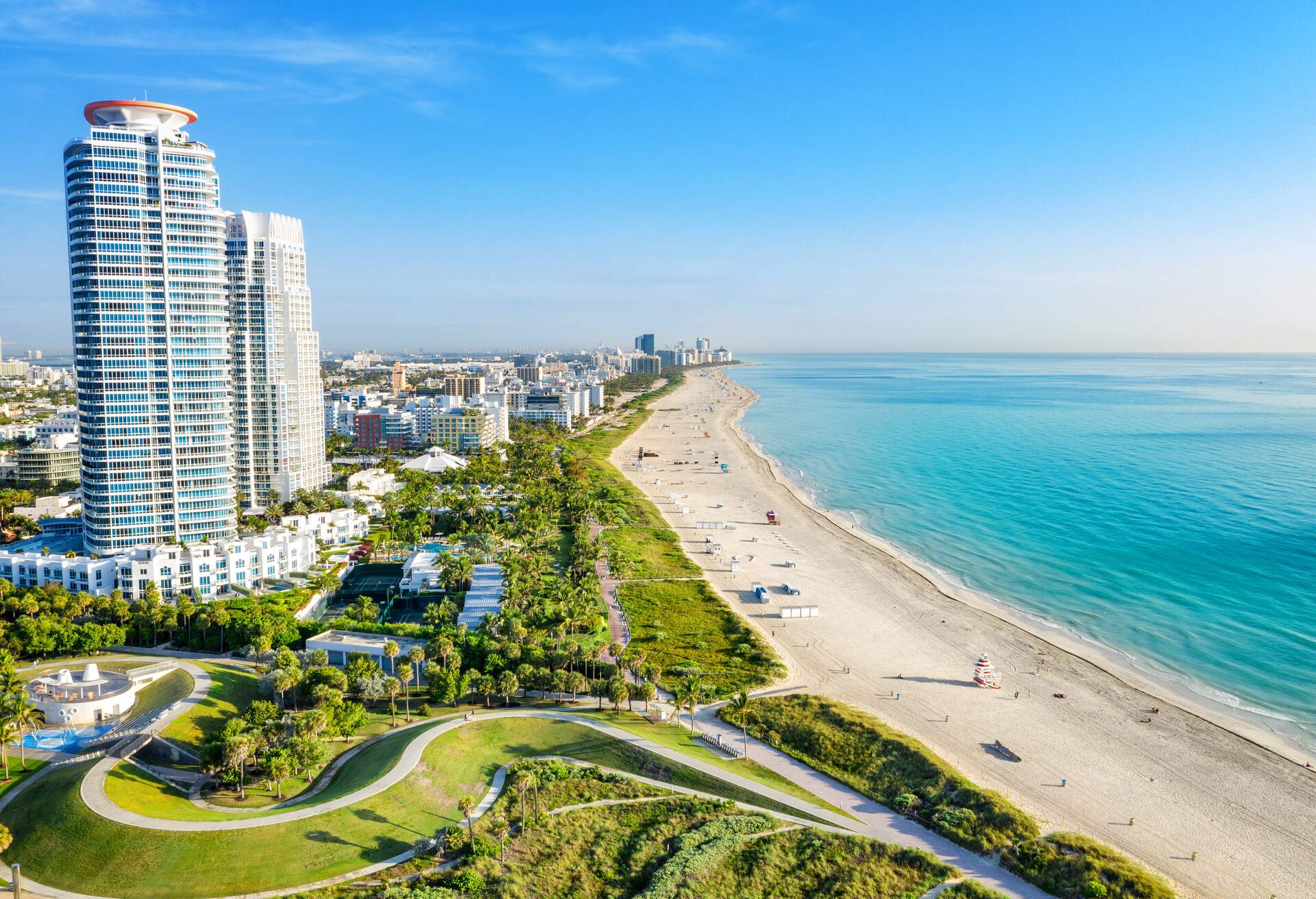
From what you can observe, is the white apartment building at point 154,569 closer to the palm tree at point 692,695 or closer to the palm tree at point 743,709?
the palm tree at point 692,695

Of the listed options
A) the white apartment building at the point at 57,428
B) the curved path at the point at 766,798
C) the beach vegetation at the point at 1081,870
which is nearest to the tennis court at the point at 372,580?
the curved path at the point at 766,798

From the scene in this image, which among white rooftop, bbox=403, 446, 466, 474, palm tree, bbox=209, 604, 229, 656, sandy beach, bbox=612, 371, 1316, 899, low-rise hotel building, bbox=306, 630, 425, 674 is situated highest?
white rooftop, bbox=403, 446, 466, 474

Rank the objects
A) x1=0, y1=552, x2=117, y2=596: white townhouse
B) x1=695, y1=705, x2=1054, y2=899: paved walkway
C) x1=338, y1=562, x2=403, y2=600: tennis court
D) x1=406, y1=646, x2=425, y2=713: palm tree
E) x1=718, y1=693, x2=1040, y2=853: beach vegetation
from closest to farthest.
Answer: x1=695, y1=705, x2=1054, y2=899: paved walkway → x1=718, y1=693, x2=1040, y2=853: beach vegetation → x1=406, y1=646, x2=425, y2=713: palm tree → x1=0, y1=552, x2=117, y2=596: white townhouse → x1=338, y1=562, x2=403, y2=600: tennis court

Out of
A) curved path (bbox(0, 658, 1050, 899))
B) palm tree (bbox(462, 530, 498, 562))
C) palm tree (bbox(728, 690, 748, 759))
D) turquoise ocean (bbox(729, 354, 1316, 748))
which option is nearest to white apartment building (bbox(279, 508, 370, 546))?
palm tree (bbox(462, 530, 498, 562))

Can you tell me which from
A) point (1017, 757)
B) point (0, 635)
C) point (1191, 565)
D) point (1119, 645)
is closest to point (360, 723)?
point (0, 635)

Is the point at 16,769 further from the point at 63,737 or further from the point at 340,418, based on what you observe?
the point at 340,418

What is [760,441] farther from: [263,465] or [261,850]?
[261,850]

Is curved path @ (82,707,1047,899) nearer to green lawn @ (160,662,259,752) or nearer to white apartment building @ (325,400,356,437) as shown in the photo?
green lawn @ (160,662,259,752)
